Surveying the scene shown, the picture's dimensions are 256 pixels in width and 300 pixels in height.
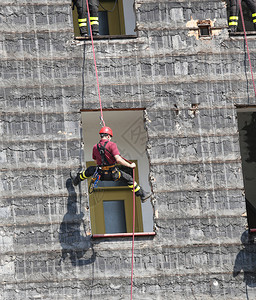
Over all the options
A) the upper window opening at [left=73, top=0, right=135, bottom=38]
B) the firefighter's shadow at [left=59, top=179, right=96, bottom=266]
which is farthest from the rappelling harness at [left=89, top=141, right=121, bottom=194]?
the upper window opening at [left=73, top=0, right=135, bottom=38]

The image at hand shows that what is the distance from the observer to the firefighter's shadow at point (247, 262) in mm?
22203

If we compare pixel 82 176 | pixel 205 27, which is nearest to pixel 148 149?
pixel 82 176

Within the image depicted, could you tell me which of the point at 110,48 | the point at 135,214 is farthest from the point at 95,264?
the point at 110,48

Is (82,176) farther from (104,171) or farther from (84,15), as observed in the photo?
(84,15)

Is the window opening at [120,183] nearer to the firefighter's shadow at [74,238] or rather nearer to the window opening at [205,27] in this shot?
the firefighter's shadow at [74,238]

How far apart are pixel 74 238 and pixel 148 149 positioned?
2.40 metres

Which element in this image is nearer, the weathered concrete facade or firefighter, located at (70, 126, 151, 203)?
firefighter, located at (70, 126, 151, 203)

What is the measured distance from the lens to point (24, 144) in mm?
22281

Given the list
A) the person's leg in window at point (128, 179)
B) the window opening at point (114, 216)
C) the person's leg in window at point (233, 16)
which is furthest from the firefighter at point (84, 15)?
the window opening at point (114, 216)

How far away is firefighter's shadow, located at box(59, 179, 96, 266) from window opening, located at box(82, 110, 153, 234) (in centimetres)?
202

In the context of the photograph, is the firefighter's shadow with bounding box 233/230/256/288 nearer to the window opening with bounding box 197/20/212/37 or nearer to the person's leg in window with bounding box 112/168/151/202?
the person's leg in window with bounding box 112/168/151/202

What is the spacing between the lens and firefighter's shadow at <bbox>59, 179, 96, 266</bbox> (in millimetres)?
21922

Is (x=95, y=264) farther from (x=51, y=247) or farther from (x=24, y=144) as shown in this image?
(x=24, y=144)

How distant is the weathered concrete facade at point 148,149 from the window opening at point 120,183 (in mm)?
1532
